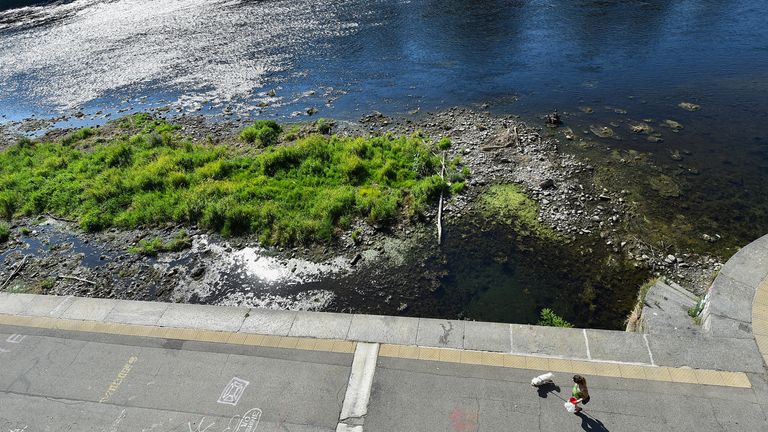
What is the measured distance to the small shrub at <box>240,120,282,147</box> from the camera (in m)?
26.2

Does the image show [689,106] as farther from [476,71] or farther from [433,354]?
[433,354]

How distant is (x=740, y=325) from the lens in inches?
453

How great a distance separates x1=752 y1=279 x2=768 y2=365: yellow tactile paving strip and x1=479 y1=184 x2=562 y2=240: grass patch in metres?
6.53

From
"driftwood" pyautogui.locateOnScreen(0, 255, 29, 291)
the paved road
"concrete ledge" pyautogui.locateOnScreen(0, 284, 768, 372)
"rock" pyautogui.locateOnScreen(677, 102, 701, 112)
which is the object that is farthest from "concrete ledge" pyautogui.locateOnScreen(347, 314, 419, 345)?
"rock" pyautogui.locateOnScreen(677, 102, 701, 112)

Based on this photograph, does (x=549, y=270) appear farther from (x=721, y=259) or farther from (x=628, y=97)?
(x=628, y=97)

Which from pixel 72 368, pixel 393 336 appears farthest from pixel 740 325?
pixel 72 368

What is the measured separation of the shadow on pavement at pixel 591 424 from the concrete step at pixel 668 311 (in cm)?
348

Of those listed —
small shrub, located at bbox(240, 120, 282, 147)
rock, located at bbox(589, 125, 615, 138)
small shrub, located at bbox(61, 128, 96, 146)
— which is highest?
small shrub, located at bbox(61, 128, 96, 146)

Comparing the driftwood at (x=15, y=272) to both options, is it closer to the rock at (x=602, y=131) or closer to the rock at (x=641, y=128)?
the rock at (x=602, y=131)

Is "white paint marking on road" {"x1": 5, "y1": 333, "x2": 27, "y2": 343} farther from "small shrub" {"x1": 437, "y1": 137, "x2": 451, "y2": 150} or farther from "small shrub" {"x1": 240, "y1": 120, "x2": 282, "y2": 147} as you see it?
"small shrub" {"x1": 437, "y1": 137, "x2": 451, "y2": 150}

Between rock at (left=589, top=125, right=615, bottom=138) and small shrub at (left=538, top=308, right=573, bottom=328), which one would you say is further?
rock at (left=589, top=125, right=615, bottom=138)

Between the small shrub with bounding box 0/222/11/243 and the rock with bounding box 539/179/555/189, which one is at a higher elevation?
the small shrub with bounding box 0/222/11/243

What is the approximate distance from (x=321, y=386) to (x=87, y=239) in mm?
15190

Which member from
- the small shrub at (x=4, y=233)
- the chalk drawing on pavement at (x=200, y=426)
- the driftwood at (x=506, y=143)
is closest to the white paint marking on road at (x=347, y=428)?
the chalk drawing on pavement at (x=200, y=426)
